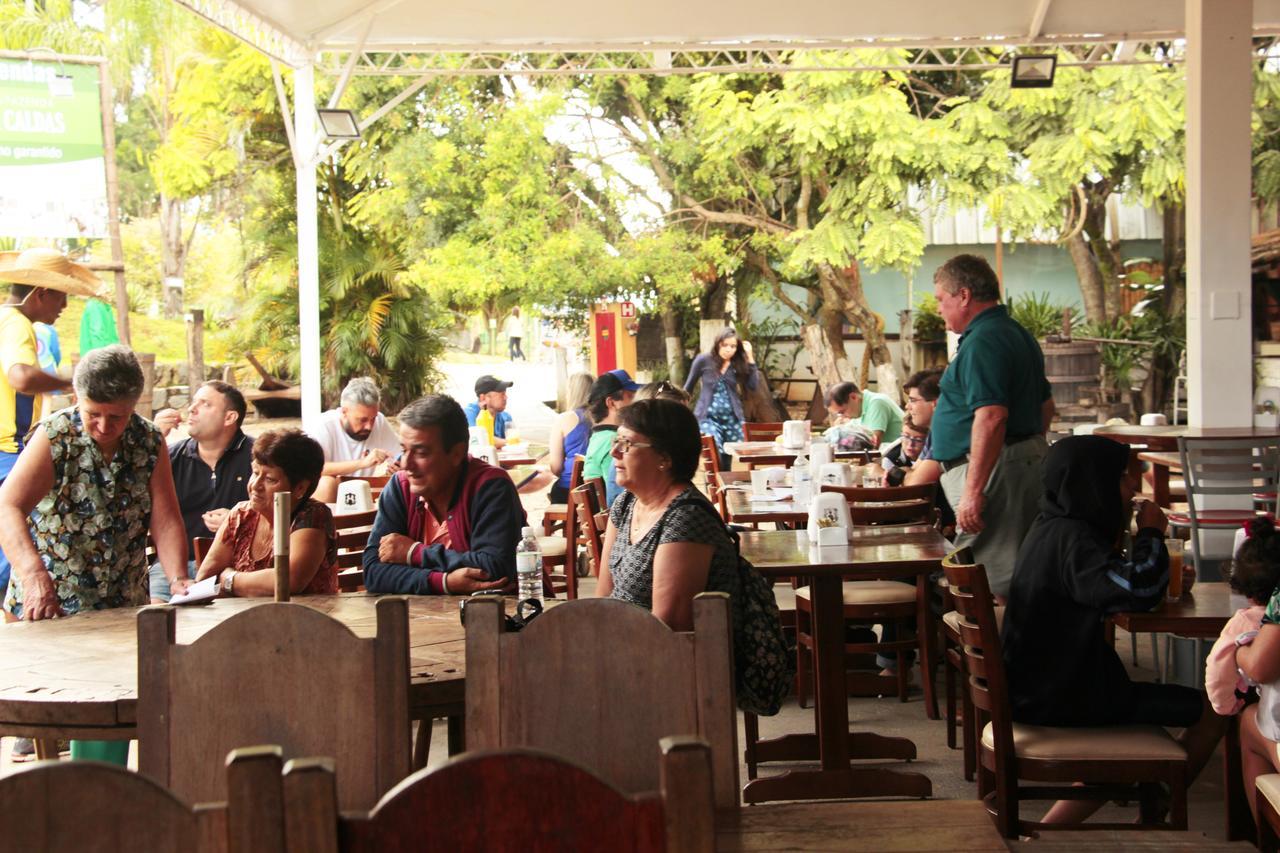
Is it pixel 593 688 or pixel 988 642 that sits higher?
pixel 593 688

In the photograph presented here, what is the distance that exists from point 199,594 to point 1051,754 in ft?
7.84

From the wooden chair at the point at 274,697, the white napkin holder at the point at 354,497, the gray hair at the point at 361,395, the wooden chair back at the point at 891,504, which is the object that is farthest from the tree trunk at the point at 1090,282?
the wooden chair at the point at 274,697

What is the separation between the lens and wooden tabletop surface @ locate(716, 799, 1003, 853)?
6.20ft

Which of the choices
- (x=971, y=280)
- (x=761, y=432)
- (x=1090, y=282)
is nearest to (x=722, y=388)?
(x=761, y=432)

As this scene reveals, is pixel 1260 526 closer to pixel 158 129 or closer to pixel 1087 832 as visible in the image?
pixel 1087 832

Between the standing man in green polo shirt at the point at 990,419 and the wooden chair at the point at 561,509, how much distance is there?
280 centimetres

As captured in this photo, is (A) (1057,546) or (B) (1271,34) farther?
(B) (1271,34)

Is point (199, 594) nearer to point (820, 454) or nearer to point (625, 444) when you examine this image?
point (625, 444)

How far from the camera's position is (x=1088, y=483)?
3555mm

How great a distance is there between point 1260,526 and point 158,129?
3552 cm

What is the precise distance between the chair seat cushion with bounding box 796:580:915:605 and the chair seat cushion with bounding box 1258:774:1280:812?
7.91ft

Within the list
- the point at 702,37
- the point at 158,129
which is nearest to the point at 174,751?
the point at 702,37

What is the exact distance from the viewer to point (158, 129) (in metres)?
35.0

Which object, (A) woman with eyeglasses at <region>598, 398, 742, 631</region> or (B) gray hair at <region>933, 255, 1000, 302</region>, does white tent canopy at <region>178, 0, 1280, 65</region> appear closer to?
(B) gray hair at <region>933, 255, 1000, 302</region>
